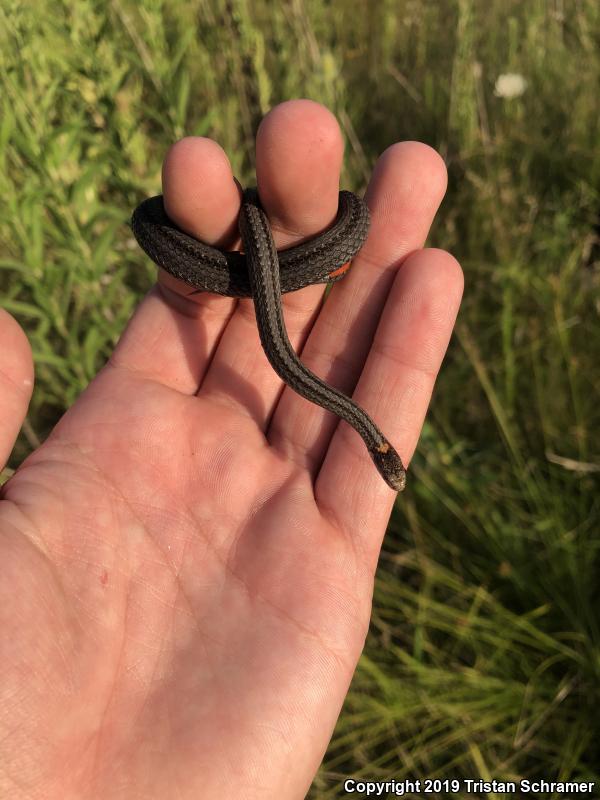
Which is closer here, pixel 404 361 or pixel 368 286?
pixel 404 361

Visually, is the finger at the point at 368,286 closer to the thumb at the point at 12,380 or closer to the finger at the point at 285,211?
the finger at the point at 285,211

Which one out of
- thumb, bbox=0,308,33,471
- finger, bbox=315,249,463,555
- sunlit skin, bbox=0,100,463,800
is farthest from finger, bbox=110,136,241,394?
finger, bbox=315,249,463,555

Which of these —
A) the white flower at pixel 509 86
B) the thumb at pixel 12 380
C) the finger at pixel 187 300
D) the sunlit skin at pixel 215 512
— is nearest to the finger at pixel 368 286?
the sunlit skin at pixel 215 512

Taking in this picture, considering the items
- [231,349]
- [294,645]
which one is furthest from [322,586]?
[231,349]

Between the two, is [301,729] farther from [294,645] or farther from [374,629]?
[374,629]

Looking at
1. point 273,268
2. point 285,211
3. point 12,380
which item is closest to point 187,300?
point 273,268

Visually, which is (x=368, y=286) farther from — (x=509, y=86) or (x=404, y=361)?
(x=509, y=86)
